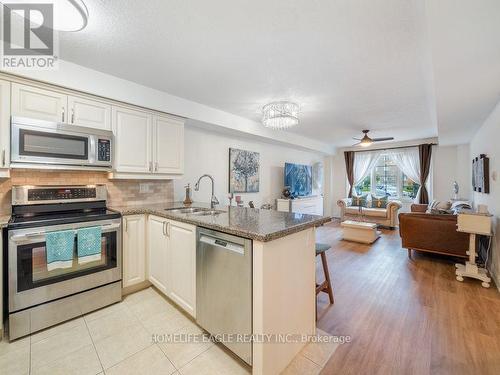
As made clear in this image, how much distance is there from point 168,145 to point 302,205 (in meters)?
3.81

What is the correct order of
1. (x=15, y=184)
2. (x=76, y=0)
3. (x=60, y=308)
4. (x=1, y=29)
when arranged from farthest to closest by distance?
(x=15, y=184) < (x=60, y=308) < (x=1, y=29) < (x=76, y=0)

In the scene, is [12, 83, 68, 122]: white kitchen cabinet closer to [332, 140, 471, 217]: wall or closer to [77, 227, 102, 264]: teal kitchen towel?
[77, 227, 102, 264]: teal kitchen towel

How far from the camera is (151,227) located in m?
2.45

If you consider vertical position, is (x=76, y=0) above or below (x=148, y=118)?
above

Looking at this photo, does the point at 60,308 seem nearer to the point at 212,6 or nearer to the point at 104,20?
the point at 104,20

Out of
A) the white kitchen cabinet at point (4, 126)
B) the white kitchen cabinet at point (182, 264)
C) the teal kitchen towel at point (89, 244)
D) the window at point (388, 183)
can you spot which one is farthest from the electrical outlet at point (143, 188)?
the window at point (388, 183)

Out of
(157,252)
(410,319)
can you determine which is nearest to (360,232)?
(410,319)

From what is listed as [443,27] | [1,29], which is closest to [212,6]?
[443,27]

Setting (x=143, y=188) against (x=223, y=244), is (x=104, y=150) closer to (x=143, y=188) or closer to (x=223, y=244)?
(x=143, y=188)

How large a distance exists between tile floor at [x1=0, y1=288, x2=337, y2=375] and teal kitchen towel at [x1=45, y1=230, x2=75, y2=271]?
57 centimetres

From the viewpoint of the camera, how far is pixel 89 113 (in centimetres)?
228

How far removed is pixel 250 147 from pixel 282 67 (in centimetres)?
248

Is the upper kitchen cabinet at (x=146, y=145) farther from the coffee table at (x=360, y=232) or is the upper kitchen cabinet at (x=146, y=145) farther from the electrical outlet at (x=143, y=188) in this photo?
the coffee table at (x=360, y=232)

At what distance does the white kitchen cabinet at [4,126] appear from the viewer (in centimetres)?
183
